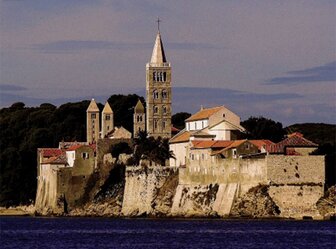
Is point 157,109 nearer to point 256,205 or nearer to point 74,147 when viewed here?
point 74,147

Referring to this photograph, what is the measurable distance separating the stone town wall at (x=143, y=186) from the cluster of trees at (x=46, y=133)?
3635 mm

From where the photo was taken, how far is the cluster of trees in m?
112

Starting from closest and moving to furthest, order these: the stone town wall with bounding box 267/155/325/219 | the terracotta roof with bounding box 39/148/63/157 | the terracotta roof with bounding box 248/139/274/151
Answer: the stone town wall with bounding box 267/155/325/219, the terracotta roof with bounding box 248/139/274/151, the terracotta roof with bounding box 39/148/63/157

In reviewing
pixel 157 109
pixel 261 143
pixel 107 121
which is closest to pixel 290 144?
pixel 261 143

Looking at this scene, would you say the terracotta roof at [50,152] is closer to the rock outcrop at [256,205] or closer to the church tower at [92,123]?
the church tower at [92,123]

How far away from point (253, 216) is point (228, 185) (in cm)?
365

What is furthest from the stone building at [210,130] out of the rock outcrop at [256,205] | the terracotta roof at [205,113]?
the rock outcrop at [256,205]

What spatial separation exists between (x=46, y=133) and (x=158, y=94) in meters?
19.2

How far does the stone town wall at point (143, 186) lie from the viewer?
104312 millimetres

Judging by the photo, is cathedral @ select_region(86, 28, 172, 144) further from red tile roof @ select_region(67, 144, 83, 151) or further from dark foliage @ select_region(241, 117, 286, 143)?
dark foliage @ select_region(241, 117, 286, 143)

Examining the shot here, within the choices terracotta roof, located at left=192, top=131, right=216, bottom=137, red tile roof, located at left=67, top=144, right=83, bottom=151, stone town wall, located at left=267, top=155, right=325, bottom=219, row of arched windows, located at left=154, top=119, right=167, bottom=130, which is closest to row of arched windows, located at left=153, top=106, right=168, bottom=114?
row of arched windows, located at left=154, top=119, right=167, bottom=130

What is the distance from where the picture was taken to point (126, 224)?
94500 millimetres

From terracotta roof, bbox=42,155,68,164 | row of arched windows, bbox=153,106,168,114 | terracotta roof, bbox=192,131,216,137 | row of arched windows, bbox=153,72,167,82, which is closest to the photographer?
terracotta roof, bbox=192,131,216,137

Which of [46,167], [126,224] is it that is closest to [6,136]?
[46,167]
